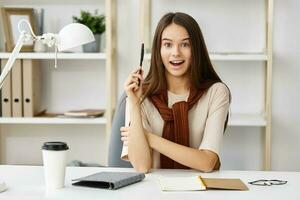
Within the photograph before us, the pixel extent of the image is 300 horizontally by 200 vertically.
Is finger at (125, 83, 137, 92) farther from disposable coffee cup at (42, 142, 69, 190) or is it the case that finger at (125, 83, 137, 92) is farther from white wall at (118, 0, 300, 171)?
white wall at (118, 0, 300, 171)

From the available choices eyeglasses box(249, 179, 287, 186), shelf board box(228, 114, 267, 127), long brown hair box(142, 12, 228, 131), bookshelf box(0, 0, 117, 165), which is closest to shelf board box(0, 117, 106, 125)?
bookshelf box(0, 0, 117, 165)

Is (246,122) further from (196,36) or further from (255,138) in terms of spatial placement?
(196,36)

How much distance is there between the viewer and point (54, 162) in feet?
5.01

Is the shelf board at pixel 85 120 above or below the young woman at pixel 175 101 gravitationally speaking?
below

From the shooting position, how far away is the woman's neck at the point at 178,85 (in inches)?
87.4

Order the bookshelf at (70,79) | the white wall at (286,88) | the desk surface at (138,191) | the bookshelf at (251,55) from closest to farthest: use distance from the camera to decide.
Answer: the desk surface at (138,191)
the bookshelf at (251,55)
the white wall at (286,88)
the bookshelf at (70,79)

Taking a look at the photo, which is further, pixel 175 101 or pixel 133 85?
pixel 175 101

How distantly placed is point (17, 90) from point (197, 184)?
73.7 inches

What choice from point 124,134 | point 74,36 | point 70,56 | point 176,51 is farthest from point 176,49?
point 70,56

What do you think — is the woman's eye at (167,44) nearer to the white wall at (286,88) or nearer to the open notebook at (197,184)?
the open notebook at (197,184)

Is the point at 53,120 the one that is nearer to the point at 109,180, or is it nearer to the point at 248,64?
the point at 248,64

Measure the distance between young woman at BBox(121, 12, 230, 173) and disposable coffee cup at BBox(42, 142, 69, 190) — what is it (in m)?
0.44

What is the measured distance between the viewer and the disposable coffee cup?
151 centimetres

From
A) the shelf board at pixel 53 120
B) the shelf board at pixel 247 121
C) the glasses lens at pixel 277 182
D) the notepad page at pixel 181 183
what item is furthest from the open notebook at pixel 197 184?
the shelf board at pixel 53 120
